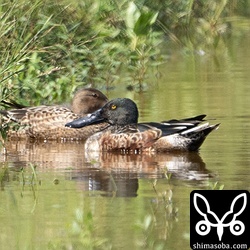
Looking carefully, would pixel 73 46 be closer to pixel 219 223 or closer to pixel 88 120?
pixel 88 120

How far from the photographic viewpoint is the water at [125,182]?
8.98 metres

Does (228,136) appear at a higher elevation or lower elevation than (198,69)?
lower

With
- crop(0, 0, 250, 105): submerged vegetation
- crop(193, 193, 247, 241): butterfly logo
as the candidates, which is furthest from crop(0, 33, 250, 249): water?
crop(0, 0, 250, 105): submerged vegetation

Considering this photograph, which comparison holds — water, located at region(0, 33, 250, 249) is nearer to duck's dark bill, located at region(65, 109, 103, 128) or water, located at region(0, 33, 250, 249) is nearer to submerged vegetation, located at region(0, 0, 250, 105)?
duck's dark bill, located at region(65, 109, 103, 128)

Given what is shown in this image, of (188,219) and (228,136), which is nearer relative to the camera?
(188,219)

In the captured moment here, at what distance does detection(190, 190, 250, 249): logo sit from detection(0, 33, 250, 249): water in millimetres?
102

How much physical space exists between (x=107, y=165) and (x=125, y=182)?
1.23 metres

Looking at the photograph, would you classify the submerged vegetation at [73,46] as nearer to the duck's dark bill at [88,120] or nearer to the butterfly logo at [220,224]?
the duck's dark bill at [88,120]

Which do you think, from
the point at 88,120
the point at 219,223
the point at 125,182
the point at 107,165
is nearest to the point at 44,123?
the point at 88,120

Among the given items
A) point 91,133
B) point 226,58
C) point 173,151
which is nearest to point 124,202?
point 173,151

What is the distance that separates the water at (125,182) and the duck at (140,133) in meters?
0.16

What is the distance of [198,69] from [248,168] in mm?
7601

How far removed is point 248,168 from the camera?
11609 millimetres

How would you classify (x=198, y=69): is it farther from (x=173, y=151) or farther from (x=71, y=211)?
(x=71, y=211)
